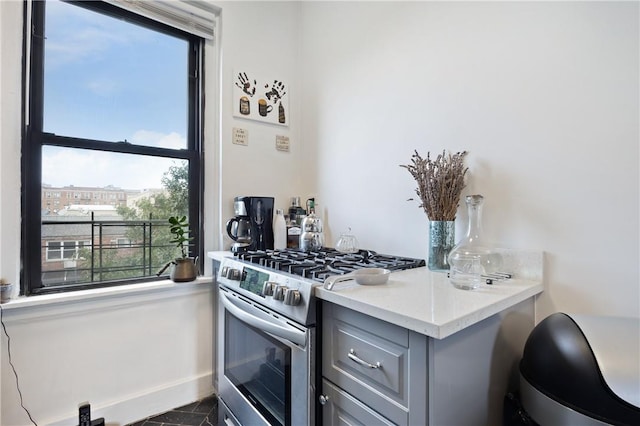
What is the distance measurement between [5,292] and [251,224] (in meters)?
1.11

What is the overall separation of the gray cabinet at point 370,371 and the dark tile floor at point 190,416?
3.32 feet

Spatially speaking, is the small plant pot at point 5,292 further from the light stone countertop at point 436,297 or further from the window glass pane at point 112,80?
the light stone countertop at point 436,297

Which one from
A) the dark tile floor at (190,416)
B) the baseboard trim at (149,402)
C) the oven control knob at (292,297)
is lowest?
the dark tile floor at (190,416)

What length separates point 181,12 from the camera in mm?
1796

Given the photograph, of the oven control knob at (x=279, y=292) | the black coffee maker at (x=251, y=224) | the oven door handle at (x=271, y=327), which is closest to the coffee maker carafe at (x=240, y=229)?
the black coffee maker at (x=251, y=224)

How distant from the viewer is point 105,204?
5.47 ft

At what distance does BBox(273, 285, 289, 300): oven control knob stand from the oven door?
92 mm

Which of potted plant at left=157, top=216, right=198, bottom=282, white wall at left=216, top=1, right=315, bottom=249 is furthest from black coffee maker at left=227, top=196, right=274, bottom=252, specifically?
potted plant at left=157, top=216, right=198, bottom=282

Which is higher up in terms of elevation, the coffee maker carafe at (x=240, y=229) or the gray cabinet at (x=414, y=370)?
the coffee maker carafe at (x=240, y=229)

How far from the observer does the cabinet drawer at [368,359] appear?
809 millimetres

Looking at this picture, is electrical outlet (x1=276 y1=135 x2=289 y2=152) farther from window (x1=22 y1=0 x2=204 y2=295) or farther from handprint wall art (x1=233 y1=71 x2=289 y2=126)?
window (x1=22 y1=0 x2=204 y2=295)

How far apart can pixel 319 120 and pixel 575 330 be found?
178 cm

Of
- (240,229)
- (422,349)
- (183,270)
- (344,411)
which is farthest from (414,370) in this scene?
(183,270)

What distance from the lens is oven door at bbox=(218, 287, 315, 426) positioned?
41.1 inches
